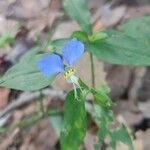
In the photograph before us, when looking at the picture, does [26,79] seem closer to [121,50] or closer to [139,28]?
[121,50]

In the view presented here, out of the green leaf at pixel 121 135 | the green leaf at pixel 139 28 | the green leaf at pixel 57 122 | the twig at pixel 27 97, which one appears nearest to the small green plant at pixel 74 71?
the green leaf at pixel 121 135

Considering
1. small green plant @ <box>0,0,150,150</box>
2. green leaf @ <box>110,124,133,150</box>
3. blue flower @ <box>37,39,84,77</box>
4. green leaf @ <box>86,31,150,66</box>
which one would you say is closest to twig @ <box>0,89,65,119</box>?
green leaf @ <box>110,124,133,150</box>

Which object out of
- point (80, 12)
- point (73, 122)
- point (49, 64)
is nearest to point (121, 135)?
point (73, 122)

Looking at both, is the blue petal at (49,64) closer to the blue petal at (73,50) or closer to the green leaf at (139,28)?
the blue petal at (73,50)

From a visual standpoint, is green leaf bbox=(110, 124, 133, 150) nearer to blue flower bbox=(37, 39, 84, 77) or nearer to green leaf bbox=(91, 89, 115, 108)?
green leaf bbox=(91, 89, 115, 108)

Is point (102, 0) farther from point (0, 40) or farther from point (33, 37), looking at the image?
point (0, 40)
